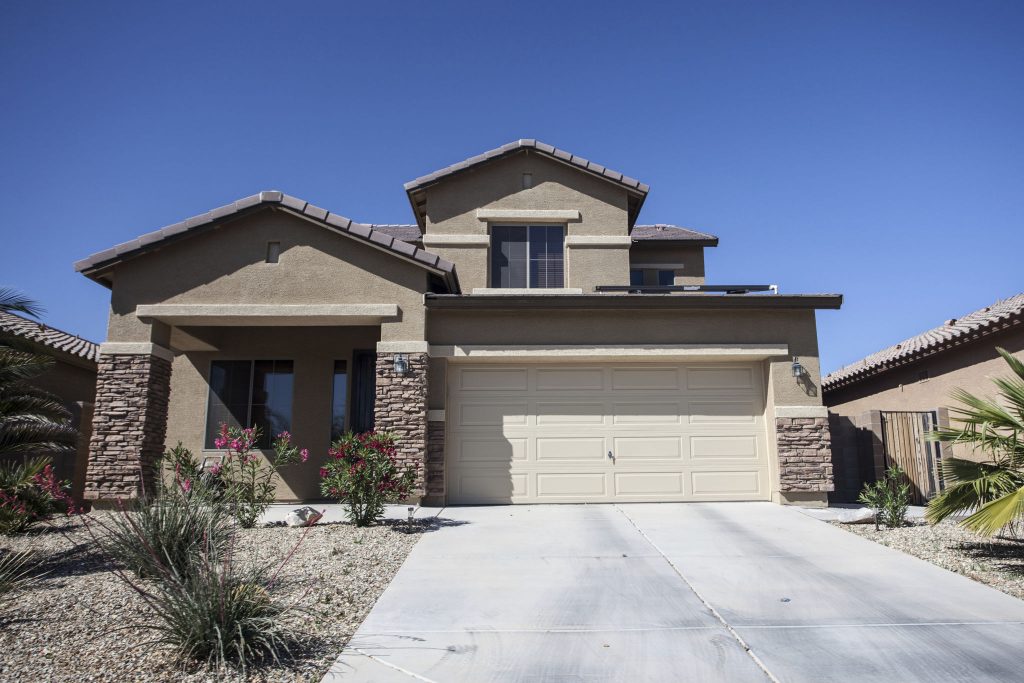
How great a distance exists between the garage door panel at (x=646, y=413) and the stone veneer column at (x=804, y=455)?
5.86 feet

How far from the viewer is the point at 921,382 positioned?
663 inches

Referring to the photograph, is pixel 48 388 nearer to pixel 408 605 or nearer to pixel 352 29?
pixel 352 29

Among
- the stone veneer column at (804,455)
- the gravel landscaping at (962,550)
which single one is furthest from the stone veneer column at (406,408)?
the gravel landscaping at (962,550)

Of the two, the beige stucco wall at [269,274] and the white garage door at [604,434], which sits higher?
the beige stucco wall at [269,274]

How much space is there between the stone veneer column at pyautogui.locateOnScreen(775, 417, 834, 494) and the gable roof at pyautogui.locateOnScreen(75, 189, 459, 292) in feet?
21.9

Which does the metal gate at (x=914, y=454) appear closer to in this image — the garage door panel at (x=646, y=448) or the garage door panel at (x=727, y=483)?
the garage door panel at (x=727, y=483)

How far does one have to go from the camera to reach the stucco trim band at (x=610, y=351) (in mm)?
13039

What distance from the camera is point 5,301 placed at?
9.89 m

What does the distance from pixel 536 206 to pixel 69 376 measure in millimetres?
11289

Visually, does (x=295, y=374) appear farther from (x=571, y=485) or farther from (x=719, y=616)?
(x=719, y=616)

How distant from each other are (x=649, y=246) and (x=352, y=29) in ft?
29.2

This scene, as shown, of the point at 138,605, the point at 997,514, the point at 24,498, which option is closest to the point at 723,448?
the point at 997,514

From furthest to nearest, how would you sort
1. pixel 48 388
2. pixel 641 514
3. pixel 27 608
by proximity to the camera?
1. pixel 48 388
2. pixel 641 514
3. pixel 27 608

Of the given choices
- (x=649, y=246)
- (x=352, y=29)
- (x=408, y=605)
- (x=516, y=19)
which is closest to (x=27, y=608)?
(x=408, y=605)
